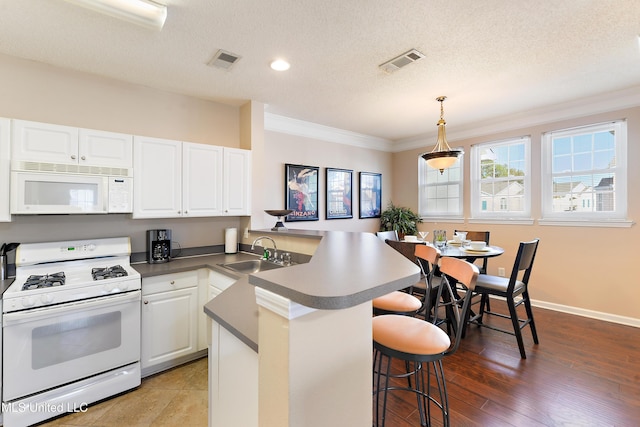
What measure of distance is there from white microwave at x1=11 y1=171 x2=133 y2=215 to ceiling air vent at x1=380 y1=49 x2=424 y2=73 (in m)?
2.47

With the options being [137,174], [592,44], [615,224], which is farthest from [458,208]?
[137,174]

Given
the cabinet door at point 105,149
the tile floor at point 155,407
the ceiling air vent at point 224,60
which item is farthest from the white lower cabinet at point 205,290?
the ceiling air vent at point 224,60

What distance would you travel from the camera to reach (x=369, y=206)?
16.8ft

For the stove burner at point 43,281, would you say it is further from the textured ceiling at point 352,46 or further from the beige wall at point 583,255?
the beige wall at point 583,255

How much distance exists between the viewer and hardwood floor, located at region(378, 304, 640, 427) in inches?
71.2

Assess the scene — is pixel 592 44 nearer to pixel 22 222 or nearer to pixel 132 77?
pixel 132 77

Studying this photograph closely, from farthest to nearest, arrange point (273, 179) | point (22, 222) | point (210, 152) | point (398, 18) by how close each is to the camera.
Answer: point (273, 179)
point (210, 152)
point (22, 222)
point (398, 18)

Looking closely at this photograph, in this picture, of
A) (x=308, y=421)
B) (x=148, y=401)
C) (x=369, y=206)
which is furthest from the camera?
(x=369, y=206)

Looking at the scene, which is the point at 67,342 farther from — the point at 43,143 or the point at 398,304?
the point at 398,304

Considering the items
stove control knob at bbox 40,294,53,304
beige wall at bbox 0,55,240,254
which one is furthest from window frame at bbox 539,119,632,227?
stove control knob at bbox 40,294,53,304

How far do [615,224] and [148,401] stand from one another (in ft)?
16.6

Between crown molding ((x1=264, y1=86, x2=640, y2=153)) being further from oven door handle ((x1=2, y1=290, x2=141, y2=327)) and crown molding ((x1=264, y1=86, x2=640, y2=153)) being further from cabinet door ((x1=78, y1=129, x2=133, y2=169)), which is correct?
oven door handle ((x1=2, y1=290, x2=141, y2=327))

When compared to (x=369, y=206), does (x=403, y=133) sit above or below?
above

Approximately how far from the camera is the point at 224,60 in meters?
2.37
